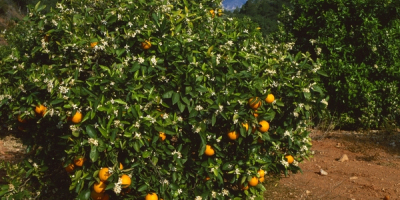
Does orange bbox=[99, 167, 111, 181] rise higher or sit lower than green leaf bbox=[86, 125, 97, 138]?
lower

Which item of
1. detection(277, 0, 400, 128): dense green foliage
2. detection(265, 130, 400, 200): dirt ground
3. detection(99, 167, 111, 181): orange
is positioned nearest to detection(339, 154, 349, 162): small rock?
detection(265, 130, 400, 200): dirt ground

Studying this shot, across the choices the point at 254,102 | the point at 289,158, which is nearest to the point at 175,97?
the point at 254,102

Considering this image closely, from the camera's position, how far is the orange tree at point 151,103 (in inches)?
109

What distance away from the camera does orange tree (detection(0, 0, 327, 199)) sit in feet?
9.09

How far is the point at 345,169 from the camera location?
522 cm

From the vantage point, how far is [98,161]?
277 cm

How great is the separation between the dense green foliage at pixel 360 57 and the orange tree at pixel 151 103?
12.0ft

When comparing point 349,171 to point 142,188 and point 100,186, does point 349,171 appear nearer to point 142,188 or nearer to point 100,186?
point 142,188

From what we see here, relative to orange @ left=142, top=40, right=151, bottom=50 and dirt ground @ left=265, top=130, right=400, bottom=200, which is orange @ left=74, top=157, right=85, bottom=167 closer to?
orange @ left=142, top=40, right=151, bottom=50

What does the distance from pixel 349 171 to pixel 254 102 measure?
283 cm

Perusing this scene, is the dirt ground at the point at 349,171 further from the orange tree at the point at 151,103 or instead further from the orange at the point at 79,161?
the orange at the point at 79,161

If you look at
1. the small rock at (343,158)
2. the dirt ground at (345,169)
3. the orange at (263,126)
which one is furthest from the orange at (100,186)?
the small rock at (343,158)

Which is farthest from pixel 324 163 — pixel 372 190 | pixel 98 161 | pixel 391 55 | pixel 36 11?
pixel 36 11

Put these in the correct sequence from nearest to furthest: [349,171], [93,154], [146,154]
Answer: [93,154], [146,154], [349,171]
